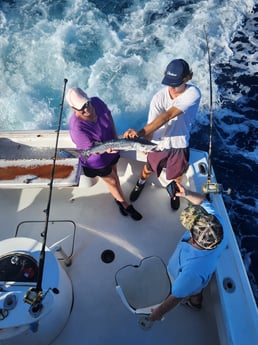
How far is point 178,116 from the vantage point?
2697 mm

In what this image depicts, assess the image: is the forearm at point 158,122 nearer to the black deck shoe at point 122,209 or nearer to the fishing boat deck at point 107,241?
the fishing boat deck at point 107,241

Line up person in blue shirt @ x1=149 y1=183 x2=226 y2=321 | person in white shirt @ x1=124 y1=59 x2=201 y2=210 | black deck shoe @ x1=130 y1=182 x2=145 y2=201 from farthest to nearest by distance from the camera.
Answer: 1. black deck shoe @ x1=130 y1=182 x2=145 y2=201
2. person in white shirt @ x1=124 y1=59 x2=201 y2=210
3. person in blue shirt @ x1=149 y1=183 x2=226 y2=321

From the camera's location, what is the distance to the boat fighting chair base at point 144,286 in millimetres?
2158

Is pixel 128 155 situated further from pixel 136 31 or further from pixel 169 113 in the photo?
pixel 136 31

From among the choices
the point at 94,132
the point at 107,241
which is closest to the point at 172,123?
the point at 94,132

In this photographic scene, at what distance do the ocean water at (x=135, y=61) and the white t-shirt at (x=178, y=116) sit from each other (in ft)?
6.64

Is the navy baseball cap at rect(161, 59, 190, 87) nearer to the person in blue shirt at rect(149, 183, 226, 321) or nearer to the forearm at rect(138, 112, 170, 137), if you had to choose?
the forearm at rect(138, 112, 170, 137)

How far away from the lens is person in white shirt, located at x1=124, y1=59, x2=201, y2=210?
99.2 inches

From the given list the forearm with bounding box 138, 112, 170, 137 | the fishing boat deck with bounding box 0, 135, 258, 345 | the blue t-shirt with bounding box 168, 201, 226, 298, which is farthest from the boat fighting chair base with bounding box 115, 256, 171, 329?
the forearm with bounding box 138, 112, 170, 137

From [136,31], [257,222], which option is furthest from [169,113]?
[136,31]

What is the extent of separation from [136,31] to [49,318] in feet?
21.1

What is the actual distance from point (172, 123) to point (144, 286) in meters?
1.45

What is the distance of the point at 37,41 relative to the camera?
660cm

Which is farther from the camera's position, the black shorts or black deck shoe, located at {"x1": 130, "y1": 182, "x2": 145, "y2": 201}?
black deck shoe, located at {"x1": 130, "y1": 182, "x2": 145, "y2": 201}
